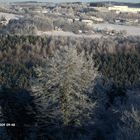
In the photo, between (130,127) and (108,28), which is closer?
(130,127)

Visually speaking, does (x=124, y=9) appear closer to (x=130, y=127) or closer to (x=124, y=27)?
(x=124, y=27)

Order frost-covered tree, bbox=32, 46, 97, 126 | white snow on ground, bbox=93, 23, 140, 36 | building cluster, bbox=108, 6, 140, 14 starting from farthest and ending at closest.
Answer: building cluster, bbox=108, 6, 140, 14 < white snow on ground, bbox=93, 23, 140, 36 < frost-covered tree, bbox=32, 46, 97, 126

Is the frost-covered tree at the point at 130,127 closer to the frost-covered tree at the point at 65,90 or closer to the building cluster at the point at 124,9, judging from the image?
the frost-covered tree at the point at 65,90

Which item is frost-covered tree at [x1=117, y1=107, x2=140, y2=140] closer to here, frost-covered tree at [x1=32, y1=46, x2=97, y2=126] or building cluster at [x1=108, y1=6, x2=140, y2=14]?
frost-covered tree at [x1=32, y1=46, x2=97, y2=126]

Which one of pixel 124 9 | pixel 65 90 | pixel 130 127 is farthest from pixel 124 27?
pixel 130 127

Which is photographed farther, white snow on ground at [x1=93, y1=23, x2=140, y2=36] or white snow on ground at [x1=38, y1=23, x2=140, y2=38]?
white snow on ground at [x1=93, y1=23, x2=140, y2=36]

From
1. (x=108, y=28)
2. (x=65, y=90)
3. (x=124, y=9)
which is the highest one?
(x=65, y=90)

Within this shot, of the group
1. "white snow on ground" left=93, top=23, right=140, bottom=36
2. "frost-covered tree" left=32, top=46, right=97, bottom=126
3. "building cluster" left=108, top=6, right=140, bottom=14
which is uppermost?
"frost-covered tree" left=32, top=46, right=97, bottom=126

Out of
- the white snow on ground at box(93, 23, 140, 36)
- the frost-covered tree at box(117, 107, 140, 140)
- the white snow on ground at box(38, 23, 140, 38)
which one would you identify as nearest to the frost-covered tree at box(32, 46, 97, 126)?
the frost-covered tree at box(117, 107, 140, 140)

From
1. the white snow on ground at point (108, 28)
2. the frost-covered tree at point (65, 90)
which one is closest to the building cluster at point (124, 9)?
the white snow on ground at point (108, 28)
